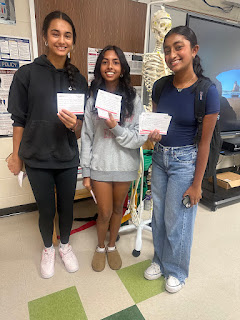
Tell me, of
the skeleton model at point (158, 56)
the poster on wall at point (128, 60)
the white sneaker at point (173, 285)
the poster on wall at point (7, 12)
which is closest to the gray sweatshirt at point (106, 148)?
the skeleton model at point (158, 56)

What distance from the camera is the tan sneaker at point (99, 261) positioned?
1558 mm

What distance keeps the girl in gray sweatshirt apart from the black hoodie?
0.12 m

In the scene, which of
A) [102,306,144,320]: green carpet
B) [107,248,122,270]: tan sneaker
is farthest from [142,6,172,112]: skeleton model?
[102,306,144,320]: green carpet

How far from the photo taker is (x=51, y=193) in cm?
136

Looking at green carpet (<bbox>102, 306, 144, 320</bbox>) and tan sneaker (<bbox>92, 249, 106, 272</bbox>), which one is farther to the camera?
tan sneaker (<bbox>92, 249, 106, 272</bbox>)

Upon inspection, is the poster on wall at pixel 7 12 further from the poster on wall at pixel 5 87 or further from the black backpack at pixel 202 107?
the black backpack at pixel 202 107

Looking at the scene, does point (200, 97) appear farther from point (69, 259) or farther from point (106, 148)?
point (69, 259)

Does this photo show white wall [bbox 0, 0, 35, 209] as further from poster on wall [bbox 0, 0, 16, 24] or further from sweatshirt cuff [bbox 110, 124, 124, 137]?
sweatshirt cuff [bbox 110, 124, 124, 137]

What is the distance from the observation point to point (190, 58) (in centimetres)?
108

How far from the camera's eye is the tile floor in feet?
4.21

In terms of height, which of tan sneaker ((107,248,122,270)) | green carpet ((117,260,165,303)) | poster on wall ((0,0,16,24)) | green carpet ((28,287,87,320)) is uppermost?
poster on wall ((0,0,16,24))

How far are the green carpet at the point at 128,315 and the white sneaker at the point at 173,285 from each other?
0.23 metres

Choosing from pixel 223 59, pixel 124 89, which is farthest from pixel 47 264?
pixel 223 59

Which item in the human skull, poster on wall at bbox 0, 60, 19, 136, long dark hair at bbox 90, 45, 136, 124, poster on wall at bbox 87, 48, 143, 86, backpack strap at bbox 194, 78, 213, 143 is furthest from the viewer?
poster on wall at bbox 87, 48, 143, 86
